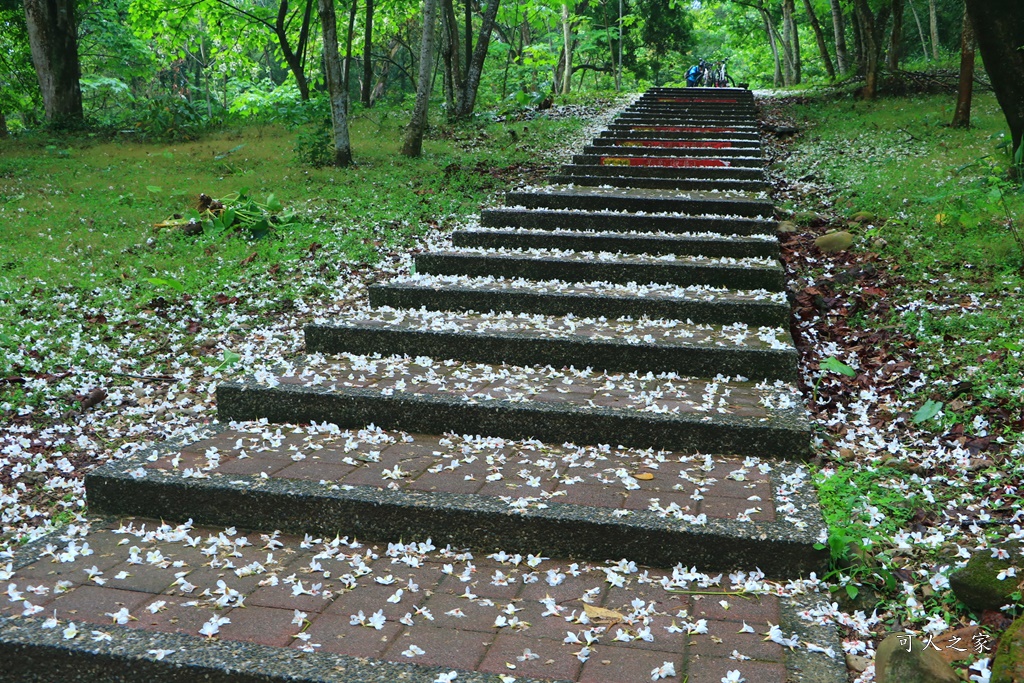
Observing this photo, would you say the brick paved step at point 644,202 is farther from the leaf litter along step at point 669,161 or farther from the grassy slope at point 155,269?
the leaf litter along step at point 669,161

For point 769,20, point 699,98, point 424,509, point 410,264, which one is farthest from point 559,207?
point 769,20

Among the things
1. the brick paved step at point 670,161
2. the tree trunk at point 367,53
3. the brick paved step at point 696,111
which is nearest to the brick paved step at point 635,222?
the brick paved step at point 670,161

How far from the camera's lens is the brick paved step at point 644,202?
23.7ft

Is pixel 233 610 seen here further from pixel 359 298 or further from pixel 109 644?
pixel 359 298

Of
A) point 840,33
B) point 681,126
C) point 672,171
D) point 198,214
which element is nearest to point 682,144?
point 681,126

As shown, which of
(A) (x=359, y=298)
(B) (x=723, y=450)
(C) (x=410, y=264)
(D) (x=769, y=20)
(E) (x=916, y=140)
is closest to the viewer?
(B) (x=723, y=450)

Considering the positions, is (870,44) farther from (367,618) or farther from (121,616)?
(121,616)

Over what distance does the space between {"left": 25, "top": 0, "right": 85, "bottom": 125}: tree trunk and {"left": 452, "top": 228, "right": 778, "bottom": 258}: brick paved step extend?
979cm

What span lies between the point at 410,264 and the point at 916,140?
294 inches

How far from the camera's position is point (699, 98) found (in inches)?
697

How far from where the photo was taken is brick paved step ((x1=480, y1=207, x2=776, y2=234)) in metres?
6.71

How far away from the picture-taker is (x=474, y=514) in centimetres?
306

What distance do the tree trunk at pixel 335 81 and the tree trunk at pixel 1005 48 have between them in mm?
6599

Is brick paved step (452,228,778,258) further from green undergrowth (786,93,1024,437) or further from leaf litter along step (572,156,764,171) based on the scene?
leaf litter along step (572,156,764,171)
